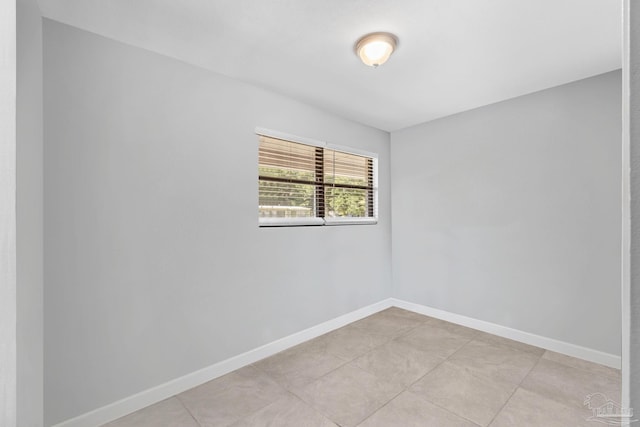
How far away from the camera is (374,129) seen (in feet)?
12.5

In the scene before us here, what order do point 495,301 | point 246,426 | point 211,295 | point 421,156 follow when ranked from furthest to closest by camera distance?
point 421,156, point 495,301, point 211,295, point 246,426

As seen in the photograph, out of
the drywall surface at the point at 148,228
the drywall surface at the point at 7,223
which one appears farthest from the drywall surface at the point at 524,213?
the drywall surface at the point at 7,223

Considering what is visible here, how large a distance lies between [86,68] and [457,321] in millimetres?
3967

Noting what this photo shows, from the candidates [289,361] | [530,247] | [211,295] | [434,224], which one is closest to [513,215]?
[530,247]

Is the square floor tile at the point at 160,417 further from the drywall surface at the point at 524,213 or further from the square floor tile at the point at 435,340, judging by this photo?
the drywall surface at the point at 524,213

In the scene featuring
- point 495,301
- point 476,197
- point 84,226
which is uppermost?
point 476,197

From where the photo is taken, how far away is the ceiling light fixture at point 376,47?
191 cm

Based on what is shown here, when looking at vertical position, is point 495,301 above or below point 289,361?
above

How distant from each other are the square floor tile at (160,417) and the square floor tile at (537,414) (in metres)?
1.88

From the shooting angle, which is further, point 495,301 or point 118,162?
point 495,301

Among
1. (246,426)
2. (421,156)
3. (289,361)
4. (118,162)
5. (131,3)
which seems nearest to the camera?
(131,3)

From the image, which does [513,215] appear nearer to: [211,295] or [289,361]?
[289,361]

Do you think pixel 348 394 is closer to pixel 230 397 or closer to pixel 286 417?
pixel 286 417
